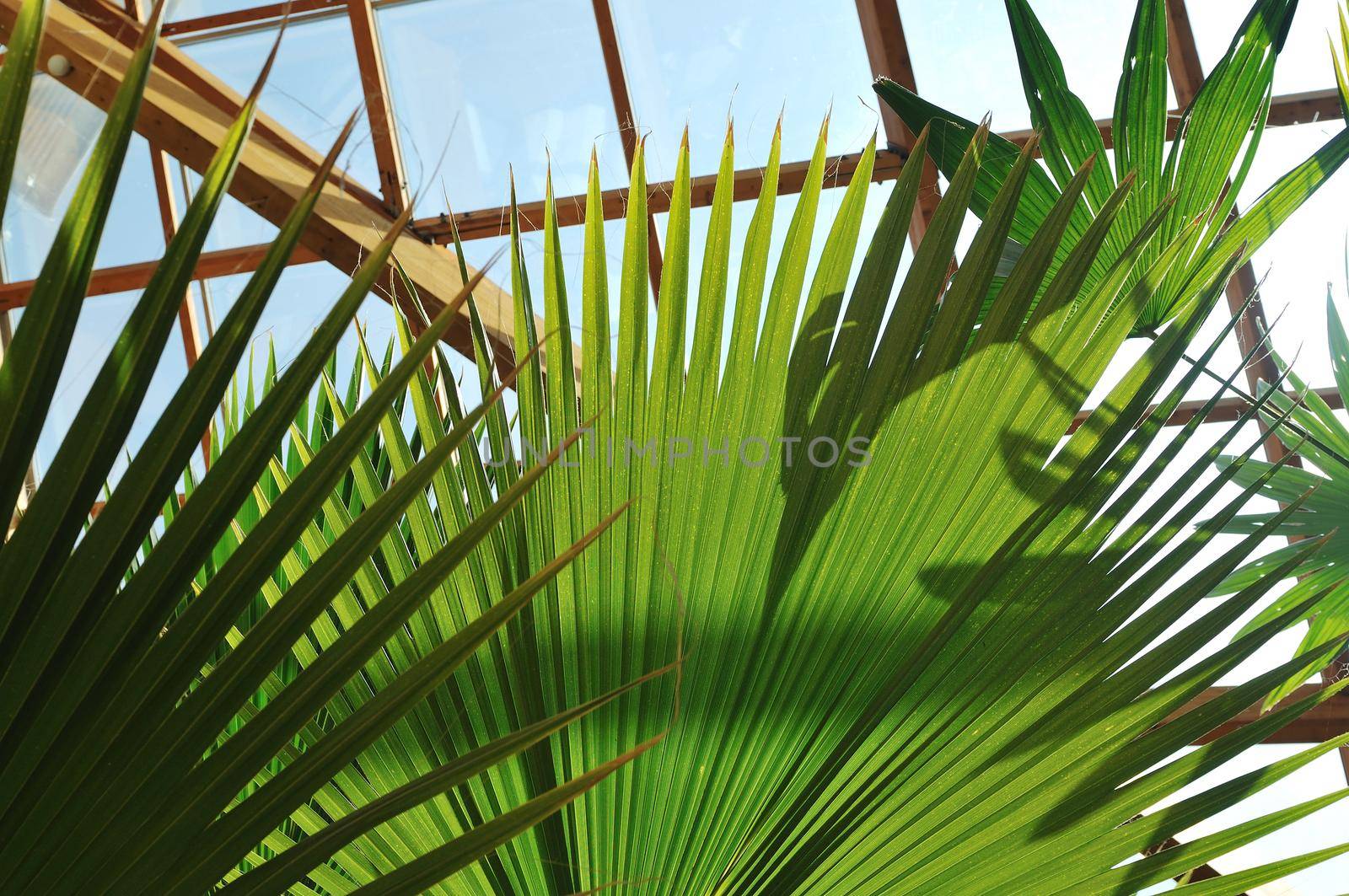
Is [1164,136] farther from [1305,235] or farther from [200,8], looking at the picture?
[200,8]

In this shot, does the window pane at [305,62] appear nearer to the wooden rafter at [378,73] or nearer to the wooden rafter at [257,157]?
the wooden rafter at [378,73]

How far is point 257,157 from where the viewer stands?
13.3ft

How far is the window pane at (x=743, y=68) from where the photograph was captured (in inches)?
193

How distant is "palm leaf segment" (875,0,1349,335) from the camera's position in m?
1.37

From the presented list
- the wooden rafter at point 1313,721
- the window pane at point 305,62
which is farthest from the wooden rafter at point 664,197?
the wooden rafter at point 1313,721

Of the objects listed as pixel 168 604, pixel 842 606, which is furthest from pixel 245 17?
pixel 168 604

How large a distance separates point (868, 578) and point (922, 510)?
69 mm

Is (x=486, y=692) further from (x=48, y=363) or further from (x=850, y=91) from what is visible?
(x=850, y=91)

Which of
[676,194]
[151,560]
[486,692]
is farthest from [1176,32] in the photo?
[151,560]

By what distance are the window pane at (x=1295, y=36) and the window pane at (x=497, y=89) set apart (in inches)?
Result: 114

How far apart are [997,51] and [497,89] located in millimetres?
A: 2581

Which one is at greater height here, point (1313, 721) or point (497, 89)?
point (497, 89)

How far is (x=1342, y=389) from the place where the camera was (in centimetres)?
237

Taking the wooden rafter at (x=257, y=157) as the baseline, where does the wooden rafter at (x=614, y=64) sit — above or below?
above
